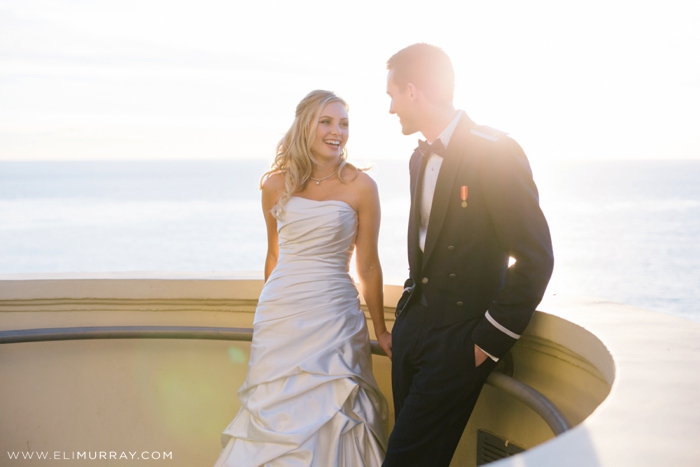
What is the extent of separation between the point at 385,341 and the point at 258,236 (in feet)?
122

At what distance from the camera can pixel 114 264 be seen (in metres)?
33.8

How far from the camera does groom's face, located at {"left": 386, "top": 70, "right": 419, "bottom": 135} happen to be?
2430mm

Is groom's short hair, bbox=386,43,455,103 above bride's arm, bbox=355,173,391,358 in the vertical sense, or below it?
above

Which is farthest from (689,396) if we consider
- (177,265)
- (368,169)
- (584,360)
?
(177,265)

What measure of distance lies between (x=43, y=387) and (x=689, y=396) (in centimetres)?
287

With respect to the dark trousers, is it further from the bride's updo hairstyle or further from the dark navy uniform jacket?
the bride's updo hairstyle

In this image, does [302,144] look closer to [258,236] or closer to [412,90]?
[412,90]

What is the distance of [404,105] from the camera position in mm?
2439

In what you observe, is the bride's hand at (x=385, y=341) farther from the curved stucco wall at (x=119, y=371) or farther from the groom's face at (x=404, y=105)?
the groom's face at (x=404, y=105)

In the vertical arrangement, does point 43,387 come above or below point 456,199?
below

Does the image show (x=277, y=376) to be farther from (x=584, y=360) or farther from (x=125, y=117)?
(x=125, y=117)

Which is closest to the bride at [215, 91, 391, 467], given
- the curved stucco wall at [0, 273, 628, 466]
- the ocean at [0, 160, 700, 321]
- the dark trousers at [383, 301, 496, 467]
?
the curved stucco wall at [0, 273, 628, 466]

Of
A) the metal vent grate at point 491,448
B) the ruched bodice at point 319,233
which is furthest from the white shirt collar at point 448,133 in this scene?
the metal vent grate at point 491,448

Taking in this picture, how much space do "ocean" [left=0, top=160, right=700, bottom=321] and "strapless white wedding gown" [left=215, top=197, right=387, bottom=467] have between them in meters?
17.3
